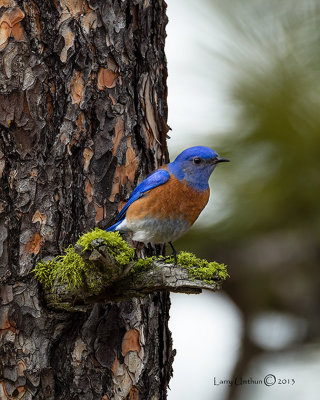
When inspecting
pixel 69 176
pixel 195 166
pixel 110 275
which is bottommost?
pixel 110 275

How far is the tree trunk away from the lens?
3234 millimetres

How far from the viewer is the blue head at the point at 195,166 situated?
3.77 meters

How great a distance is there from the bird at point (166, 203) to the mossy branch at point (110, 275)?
528 millimetres

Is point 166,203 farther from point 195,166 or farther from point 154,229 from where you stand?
point 195,166

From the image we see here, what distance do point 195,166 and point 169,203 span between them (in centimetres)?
31

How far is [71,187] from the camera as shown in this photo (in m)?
3.39

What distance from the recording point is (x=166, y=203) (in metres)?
3.69

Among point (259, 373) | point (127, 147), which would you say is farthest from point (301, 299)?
point (127, 147)

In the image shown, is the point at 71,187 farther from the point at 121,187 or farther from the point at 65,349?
the point at 65,349

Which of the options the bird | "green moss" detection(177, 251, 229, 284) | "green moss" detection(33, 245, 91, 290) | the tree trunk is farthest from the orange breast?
"green moss" detection(177, 251, 229, 284)

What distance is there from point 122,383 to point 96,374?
6.7 inches

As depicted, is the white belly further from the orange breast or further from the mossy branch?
the mossy branch

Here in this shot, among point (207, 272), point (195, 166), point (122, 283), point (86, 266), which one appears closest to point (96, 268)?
point (86, 266)

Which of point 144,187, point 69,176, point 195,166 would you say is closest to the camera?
point 69,176
